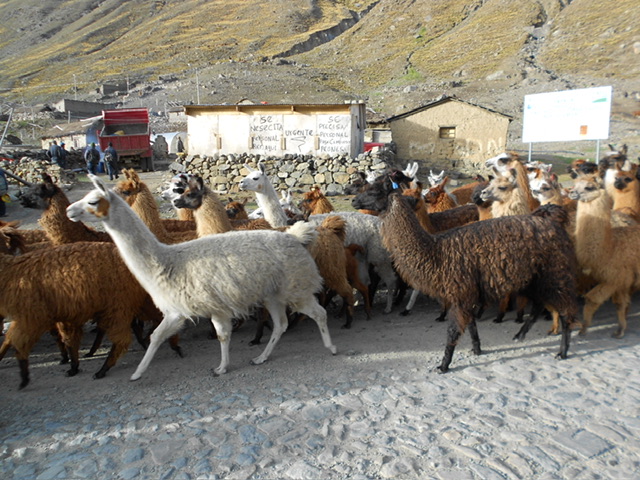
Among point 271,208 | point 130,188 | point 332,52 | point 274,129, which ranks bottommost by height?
point 271,208

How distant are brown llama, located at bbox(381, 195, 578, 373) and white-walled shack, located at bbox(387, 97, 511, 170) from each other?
20.4 m

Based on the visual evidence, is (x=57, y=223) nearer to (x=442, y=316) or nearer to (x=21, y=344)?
(x=21, y=344)

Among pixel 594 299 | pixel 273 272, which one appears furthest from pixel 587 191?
pixel 273 272

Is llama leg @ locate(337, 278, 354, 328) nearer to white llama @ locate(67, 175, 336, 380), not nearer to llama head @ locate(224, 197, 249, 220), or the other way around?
white llama @ locate(67, 175, 336, 380)

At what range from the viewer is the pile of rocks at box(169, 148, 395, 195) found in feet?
58.5

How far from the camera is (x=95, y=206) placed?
4344 mm

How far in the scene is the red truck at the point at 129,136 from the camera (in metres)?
27.3

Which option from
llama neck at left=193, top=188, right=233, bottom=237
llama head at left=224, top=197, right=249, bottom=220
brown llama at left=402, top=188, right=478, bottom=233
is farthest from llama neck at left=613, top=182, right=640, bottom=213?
llama head at left=224, top=197, right=249, bottom=220

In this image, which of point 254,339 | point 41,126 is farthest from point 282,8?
point 254,339

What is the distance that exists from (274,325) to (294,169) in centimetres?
1373

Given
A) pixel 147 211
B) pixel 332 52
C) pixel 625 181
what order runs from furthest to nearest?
1. pixel 332 52
2. pixel 625 181
3. pixel 147 211

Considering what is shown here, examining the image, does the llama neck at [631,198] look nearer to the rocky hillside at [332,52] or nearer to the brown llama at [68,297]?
the brown llama at [68,297]

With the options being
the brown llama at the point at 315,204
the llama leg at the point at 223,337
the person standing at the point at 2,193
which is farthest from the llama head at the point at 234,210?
the person standing at the point at 2,193

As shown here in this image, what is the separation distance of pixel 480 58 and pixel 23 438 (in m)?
60.6
